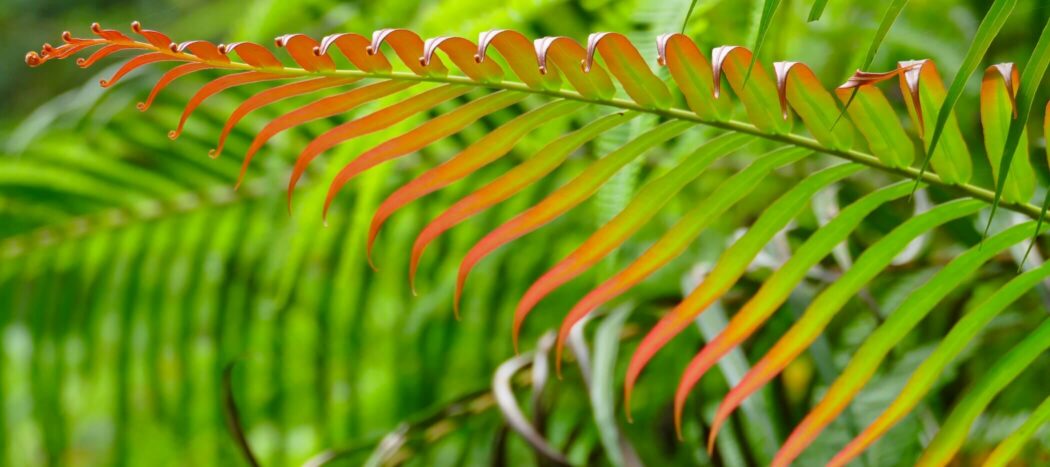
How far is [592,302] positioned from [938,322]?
420mm

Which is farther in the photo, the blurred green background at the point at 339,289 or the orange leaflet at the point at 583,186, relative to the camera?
the blurred green background at the point at 339,289

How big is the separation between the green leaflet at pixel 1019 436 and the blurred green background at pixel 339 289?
247 millimetres

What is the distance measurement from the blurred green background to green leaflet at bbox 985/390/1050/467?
247 mm

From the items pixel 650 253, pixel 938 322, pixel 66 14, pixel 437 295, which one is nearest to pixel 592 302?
pixel 650 253

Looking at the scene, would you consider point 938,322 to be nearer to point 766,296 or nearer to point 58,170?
point 766,296

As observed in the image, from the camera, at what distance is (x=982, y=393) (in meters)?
0.33

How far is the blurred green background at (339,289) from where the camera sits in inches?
25.9

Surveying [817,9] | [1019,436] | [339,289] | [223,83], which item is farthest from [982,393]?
[339,289]

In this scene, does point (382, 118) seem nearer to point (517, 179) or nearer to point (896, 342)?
point (517, 179)

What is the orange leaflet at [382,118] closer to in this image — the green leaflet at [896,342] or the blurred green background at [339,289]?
the green leaflet at [896,342]

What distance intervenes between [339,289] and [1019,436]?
28.0 inches

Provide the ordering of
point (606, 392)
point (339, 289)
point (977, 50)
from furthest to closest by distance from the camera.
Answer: point (339, 289)
point (606, 392)
point (977, 50)

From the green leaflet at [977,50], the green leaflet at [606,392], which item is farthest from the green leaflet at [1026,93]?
the green leaflet at [606,392]

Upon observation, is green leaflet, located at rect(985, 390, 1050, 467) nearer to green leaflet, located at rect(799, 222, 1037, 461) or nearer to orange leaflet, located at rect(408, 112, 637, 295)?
green leaflet, located at rect(799, 222, 1037, 461)
